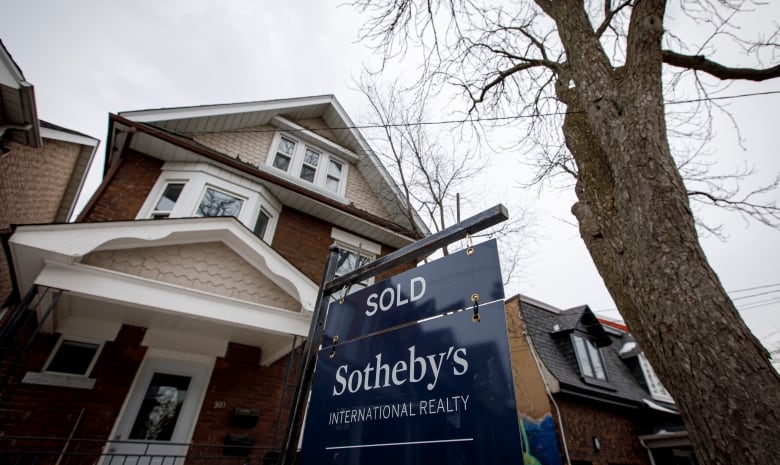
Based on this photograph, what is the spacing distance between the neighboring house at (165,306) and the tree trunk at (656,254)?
13.0ft

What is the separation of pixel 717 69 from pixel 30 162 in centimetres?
1445

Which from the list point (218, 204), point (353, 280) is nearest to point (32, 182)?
point (218, 204)

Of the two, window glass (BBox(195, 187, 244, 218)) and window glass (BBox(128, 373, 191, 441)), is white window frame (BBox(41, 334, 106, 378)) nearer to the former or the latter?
window glass (BBox(128, 373, 191, 441))

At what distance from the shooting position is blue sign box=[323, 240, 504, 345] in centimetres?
168

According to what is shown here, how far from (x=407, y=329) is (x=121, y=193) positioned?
7.78 meters

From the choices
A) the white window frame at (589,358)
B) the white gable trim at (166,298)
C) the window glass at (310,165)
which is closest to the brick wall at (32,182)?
the white gable trim at (166,298)

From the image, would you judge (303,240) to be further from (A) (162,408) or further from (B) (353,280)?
(B) (353,280)

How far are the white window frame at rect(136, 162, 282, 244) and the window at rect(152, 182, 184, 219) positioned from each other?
0.05 meters

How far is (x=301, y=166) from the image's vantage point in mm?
10344

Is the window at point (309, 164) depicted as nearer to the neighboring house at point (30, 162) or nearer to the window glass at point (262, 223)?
the window glass at point (262, 223)

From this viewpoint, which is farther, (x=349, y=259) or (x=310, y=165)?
(x=310, y=165)

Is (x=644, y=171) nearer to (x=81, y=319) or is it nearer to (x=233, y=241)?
(x=233, y=241)

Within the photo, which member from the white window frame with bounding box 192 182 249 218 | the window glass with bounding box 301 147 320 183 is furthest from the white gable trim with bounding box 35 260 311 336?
the window glass with bounding box 301 147 320 183

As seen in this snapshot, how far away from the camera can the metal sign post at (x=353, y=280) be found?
1942 mm
